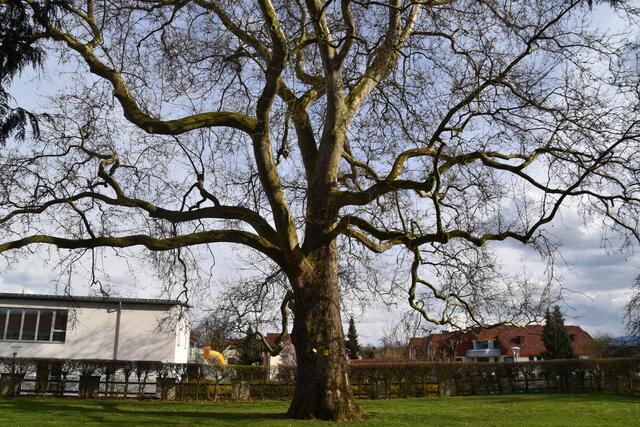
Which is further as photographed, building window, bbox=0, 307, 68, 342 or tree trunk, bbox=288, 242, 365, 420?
building window, bbox=0, 307, 68, 342

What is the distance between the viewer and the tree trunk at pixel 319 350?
13.0 m

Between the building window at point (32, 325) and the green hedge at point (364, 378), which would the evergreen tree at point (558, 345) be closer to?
the green hedge at point (364, 378)

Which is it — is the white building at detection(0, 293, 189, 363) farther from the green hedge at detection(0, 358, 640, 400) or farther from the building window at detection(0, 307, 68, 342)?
the green hedge at detection(0, 358, 640, 400)

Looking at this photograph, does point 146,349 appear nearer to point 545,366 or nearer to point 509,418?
point 545,366

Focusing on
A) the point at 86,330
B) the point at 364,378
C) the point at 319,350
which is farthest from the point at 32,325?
the point at 319,350

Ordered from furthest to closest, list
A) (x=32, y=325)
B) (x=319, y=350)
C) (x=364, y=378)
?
(x=32, y=325) → (x=364, y=378) → (x=319, y=350)

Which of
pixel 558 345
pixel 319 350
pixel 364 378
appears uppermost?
pixel 558 345

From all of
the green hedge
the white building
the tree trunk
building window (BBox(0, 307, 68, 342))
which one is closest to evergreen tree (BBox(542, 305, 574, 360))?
the green hedge

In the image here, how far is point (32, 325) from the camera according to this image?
31828 millimetres

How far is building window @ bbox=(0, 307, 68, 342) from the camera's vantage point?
3161 cm

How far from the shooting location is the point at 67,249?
46.1ft

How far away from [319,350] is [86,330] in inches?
880

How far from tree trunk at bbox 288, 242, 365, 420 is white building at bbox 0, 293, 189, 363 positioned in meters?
19.4

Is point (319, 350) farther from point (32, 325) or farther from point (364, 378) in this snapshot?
point (32, 325)
